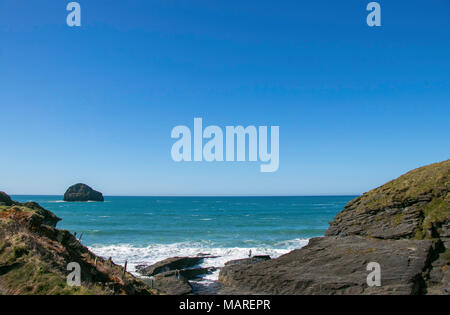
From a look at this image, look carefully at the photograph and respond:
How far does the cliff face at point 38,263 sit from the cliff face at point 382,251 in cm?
1201

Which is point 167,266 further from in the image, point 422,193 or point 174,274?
point 422,193

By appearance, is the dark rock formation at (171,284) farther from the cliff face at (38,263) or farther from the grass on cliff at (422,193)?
the grass on cliff at (422,193)

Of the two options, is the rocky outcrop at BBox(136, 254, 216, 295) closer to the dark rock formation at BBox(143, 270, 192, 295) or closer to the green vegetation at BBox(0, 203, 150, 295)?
the dark rock formation at BBox(143, 270, 192, 295)

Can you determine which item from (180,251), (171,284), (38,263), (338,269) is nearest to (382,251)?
(338,269)

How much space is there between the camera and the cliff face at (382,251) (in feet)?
65.3

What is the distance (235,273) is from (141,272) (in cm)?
1184

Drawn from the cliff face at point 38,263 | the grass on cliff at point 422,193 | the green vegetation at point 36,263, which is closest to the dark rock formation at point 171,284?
the cliff face at point 38,263

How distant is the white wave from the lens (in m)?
39.5

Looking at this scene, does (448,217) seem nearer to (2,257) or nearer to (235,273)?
(235,273)

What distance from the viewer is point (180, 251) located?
46.2m

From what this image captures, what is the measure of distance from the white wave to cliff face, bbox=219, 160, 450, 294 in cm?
1325
